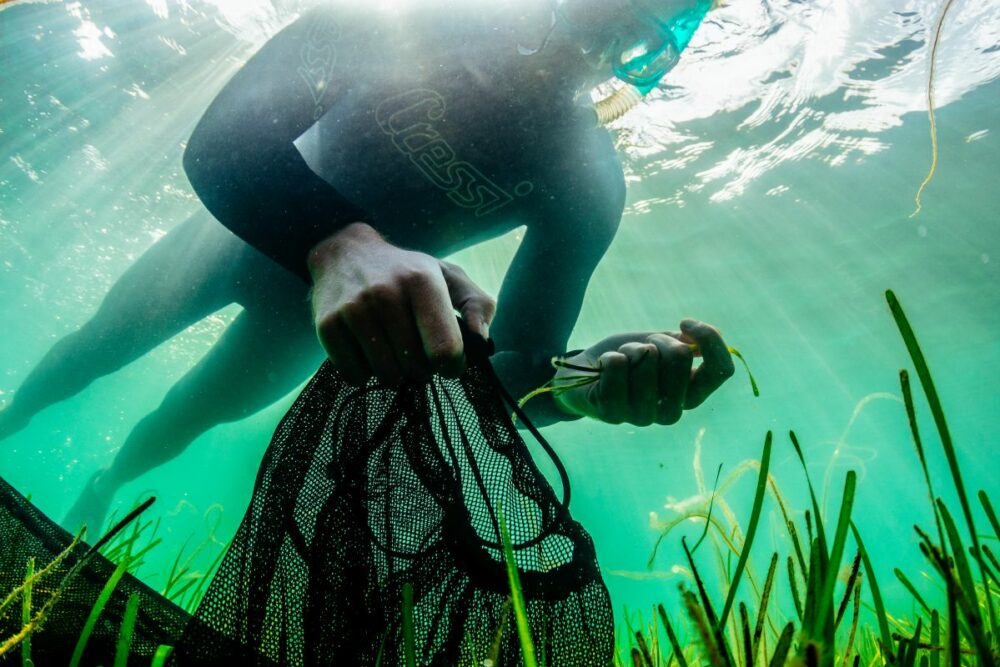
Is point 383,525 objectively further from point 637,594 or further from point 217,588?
point 637,594

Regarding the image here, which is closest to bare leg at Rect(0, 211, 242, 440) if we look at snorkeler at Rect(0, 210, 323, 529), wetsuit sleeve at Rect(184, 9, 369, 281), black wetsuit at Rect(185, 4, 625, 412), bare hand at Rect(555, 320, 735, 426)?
snorkeler at Rect(0, 210, 323, 529)

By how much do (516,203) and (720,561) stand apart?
208 cm

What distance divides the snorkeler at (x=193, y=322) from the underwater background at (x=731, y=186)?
181 centimetres

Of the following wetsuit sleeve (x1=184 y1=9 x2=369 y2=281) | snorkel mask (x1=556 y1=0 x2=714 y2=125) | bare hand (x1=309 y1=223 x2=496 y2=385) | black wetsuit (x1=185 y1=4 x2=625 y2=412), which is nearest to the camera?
bare hand (x1=309 y1=223 x2=496 y2=385)

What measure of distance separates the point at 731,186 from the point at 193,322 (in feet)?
38.6

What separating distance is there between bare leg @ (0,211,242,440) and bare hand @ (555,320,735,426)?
2650 mm

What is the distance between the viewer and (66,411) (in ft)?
105

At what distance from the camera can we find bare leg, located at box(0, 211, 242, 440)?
3197 mm

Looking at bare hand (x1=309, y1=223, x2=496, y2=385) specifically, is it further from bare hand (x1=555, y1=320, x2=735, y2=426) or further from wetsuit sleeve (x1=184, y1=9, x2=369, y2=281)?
bare hand (x1=555, y1=320, x2=735, y2=426)

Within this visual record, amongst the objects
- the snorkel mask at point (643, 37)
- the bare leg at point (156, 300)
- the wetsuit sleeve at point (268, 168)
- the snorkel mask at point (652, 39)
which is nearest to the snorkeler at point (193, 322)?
the bare leg at point (156, 300)

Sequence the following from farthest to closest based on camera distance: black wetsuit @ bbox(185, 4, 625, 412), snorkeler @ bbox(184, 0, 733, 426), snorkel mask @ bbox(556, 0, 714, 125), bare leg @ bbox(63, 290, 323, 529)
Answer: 1. bare leg @ bbox(63, 290, 323, 529)
2. snorkel mask @ bbox(556, 0, 714, 125)
3. black wetsuit @ bbox(185, 4, 625, 412)
4. snorkeler @ bbox(184, 0, 733, 426)

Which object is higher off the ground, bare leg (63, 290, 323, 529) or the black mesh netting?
the black mesh netting

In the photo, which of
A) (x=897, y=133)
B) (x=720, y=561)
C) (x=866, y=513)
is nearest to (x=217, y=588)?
(x=720, y=561)

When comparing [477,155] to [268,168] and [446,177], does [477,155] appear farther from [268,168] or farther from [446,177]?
[268,168]
